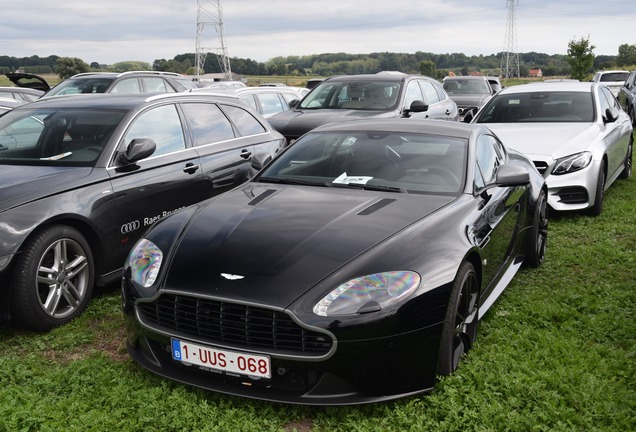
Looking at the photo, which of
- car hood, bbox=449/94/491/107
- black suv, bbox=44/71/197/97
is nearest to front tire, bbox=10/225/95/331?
black suv, bbox=44/71/197/97

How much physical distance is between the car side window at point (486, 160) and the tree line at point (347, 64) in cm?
4537

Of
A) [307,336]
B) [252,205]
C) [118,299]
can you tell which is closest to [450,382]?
A: [307,336]

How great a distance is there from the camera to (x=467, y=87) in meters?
20.7

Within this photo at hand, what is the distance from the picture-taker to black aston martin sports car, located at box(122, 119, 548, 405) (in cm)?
312

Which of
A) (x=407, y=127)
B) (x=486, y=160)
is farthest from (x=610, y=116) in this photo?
(x=407, y=127)

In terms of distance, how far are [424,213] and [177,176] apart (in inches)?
98.6

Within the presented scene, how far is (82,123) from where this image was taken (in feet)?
17.8

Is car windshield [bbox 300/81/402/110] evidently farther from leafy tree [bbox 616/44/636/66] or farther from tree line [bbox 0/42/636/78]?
leafy tree [bbox 616/44/636/66]

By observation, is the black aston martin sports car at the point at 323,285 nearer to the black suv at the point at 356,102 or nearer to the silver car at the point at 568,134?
the silver car at the point at 568,134

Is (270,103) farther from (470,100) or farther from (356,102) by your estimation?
(470,100)

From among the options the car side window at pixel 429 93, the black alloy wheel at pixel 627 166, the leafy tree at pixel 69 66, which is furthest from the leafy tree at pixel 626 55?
the black alloy wheel at pixel 627 166

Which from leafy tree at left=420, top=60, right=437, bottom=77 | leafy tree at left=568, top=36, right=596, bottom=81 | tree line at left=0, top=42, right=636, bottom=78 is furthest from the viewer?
→ leafy tree at left=420, top=60, right=437, bottom=77

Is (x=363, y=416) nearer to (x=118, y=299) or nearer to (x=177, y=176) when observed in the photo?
(x=118, y=299)

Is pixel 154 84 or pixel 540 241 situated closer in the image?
pixel 540 241
